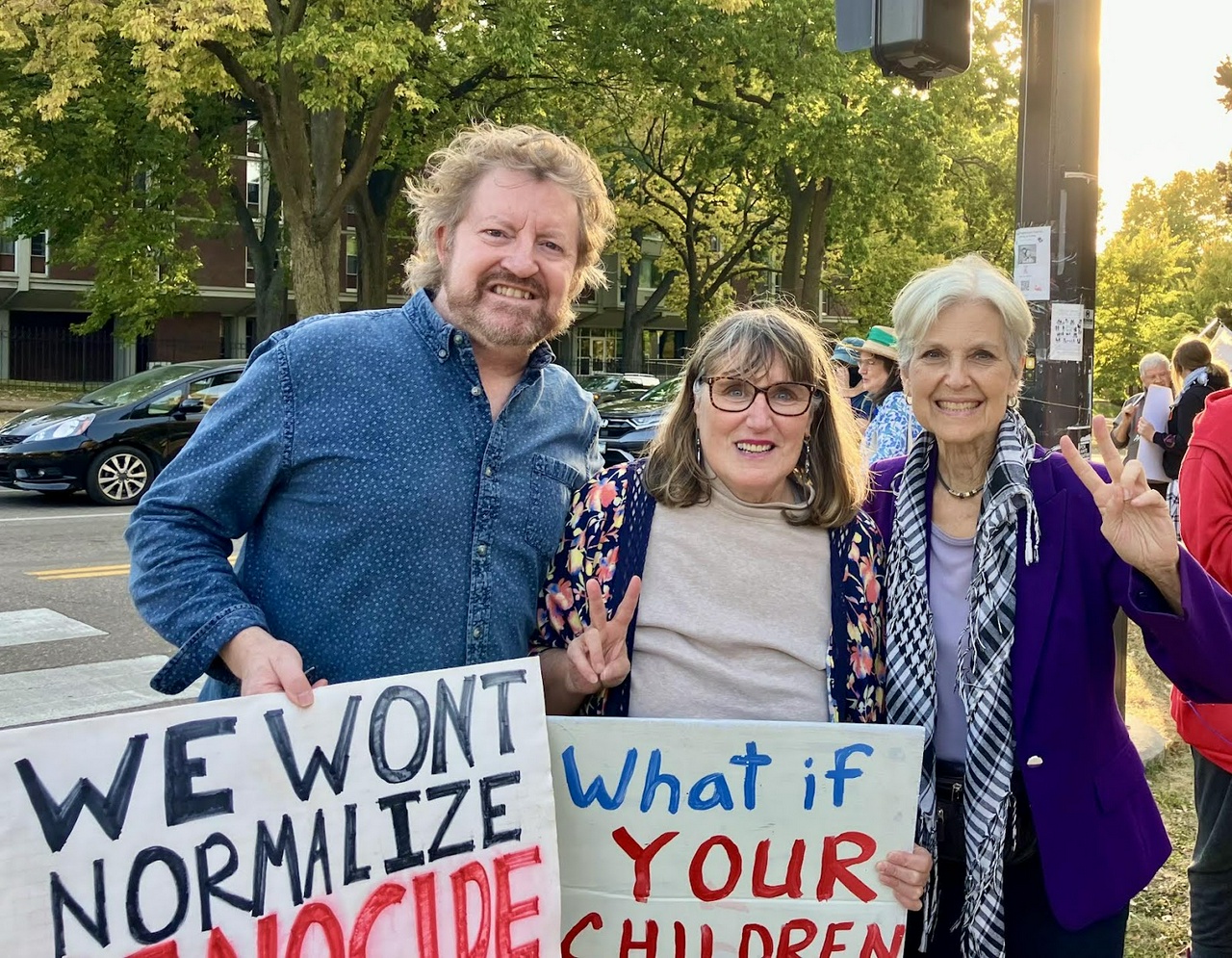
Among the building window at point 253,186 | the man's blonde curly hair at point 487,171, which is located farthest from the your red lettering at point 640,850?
the building window at point 253,186

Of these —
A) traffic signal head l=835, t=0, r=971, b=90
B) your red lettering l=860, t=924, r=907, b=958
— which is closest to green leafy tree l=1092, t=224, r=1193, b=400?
traffic signal head l=835, t=0, r=971, b=90

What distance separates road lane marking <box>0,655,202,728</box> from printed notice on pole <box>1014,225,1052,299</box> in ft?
13.9

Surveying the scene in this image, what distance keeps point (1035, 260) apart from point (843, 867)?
9.48 feet

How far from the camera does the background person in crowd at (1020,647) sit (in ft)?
7.25

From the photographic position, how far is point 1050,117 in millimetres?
4340

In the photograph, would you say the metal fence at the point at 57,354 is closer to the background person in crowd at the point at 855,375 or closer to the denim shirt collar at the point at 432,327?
the background person in crowd at the point at 855,375

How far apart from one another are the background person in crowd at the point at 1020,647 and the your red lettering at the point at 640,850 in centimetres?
55

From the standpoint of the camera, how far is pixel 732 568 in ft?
7.89

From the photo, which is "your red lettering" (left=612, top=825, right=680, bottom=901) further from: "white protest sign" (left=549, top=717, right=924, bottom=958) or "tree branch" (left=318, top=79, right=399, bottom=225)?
"tree branch" (left=318, top=79, right=399, bottom=225)

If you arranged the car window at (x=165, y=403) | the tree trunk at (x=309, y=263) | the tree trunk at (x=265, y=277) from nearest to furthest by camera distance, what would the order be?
the car window at (x=165, y=403) → the tree trunk at (x=309, y=263) → the tree trunk at (x=265, y=277)

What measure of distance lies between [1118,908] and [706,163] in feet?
77.1

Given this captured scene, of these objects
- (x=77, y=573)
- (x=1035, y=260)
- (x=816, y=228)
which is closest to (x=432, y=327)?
(x=1035, y=260)

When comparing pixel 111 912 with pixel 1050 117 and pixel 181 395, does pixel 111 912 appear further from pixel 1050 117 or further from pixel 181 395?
pixel 181 395

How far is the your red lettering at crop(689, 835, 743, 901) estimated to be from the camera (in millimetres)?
2248
